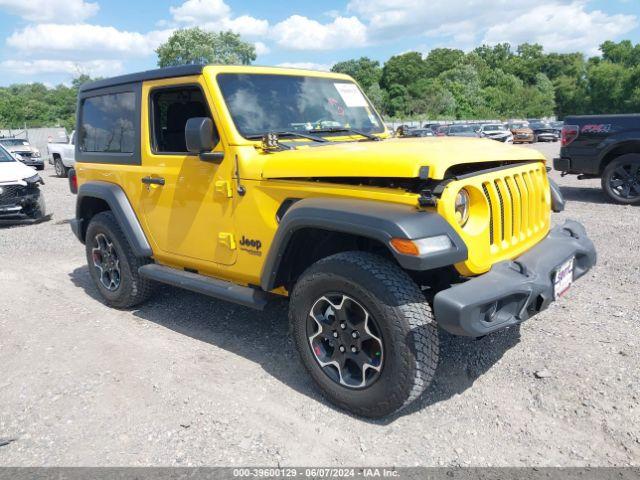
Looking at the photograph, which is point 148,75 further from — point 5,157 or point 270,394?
point 5,157

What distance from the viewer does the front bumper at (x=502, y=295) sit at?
255 centimetres

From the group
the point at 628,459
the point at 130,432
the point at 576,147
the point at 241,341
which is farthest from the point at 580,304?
the point at 576,147

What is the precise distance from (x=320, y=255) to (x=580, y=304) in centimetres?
254

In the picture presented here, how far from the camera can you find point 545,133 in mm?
33906

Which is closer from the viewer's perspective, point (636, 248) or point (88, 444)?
Answer: point (88, 444)

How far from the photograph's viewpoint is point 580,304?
4.59 m

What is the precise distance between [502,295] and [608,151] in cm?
765

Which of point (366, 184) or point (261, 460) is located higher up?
point (366, 184)

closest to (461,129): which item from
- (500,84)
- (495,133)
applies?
(495,133)

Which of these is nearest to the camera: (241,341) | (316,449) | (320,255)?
(316,449)

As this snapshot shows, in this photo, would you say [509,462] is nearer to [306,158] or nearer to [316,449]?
[316,449]

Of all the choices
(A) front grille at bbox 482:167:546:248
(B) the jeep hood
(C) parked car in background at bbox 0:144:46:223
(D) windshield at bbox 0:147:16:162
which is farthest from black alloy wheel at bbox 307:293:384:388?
(D) windshield at bbox 0:147:16:162

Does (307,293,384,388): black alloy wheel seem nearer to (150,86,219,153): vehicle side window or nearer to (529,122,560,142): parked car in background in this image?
(150,86,219,153): vehicle side window

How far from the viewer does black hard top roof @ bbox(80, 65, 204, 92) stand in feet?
12.6
